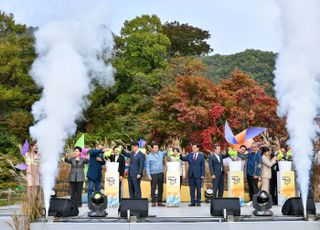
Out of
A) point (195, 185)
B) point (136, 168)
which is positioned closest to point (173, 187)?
point (195, 185)

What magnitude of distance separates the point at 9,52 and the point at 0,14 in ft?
13.9

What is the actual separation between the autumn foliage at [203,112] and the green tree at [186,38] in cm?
1321

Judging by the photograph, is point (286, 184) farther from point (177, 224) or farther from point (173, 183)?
point (177, 224)

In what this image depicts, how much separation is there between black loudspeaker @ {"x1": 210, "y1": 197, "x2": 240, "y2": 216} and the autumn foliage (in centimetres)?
1613

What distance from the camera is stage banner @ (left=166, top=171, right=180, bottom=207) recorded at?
14.7 m

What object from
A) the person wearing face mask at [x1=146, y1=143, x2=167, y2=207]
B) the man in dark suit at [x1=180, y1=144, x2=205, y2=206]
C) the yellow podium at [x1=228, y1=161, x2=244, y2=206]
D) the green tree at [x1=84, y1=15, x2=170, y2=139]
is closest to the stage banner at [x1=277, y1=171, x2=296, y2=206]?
the yellow podium at [x1=228, y1=161, x2=244, y2=206]

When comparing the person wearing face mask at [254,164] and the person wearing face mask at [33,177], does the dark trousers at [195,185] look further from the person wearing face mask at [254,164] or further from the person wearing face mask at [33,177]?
the person wearing face mask at [33,177]

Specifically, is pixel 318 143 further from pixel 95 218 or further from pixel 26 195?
pixel 26 195

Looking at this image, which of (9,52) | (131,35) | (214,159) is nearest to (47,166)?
(214,159)

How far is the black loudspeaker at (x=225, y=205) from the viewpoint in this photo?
10.9 meters

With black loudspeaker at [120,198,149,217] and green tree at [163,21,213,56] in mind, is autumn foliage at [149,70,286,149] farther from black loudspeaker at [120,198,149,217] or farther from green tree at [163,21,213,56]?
black loudspeaker at [120,198,149,217]

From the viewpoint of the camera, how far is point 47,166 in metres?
10.8

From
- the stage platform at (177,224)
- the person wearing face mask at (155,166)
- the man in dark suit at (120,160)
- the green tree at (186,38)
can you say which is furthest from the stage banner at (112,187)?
the green tree at (186,38)

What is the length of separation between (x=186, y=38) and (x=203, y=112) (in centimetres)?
1672
